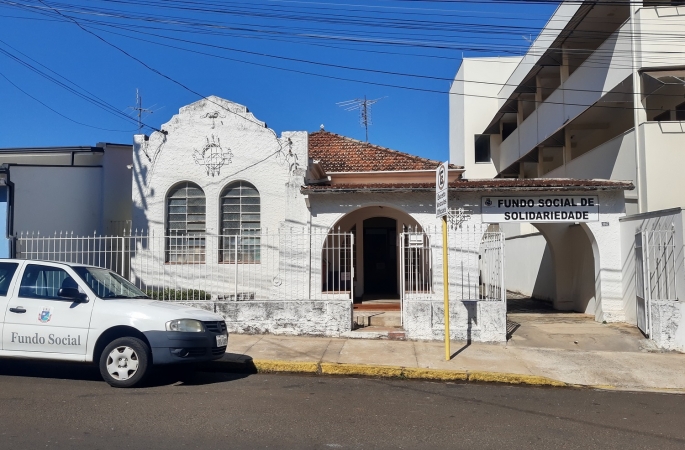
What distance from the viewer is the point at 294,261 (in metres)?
12.8

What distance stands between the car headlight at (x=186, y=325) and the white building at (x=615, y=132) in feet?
25.3

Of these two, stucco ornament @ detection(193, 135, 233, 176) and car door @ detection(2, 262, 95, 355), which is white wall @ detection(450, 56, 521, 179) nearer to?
stucco ornament @ detection(193, 135, 233, 176)

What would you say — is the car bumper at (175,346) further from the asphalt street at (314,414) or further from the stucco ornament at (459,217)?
the stucco ornament at (459,217)

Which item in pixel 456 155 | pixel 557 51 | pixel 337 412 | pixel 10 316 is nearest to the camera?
pixel 337 412

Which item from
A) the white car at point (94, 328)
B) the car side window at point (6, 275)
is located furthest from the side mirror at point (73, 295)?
the car side window at point (6, 275)

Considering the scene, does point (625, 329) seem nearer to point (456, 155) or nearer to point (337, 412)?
point (337, 412)

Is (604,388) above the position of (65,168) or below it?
below

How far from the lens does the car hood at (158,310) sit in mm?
7340

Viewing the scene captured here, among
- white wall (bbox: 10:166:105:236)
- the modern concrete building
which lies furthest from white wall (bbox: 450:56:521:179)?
white wall (bbox: 10:166:105:236)

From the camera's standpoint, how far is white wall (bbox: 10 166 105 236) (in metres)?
13.4

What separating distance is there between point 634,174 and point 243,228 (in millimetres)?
9265

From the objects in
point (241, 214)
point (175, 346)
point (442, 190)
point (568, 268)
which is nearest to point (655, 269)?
point (442, 190)

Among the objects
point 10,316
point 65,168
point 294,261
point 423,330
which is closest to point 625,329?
point 423,330

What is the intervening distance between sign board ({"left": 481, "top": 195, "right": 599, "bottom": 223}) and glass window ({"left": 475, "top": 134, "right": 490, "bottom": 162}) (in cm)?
1628
